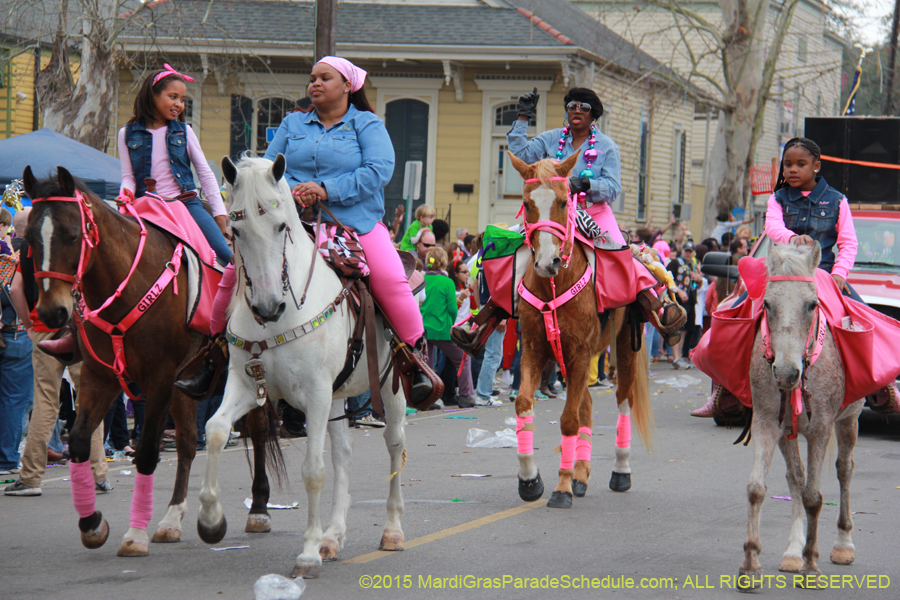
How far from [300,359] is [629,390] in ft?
14.7

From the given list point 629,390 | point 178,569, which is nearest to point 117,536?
point 178,569

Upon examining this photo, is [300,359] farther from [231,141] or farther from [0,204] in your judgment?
[231,141]

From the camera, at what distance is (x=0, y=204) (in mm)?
10695

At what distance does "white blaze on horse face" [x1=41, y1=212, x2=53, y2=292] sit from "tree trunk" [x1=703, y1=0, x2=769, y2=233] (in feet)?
79.7

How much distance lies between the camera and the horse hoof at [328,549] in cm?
619

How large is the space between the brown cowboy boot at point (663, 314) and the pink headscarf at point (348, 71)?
3.39 meters

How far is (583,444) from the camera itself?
8547mm

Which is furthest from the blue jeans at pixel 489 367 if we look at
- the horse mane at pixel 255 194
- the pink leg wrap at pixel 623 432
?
the horse mane at pixel 255 194

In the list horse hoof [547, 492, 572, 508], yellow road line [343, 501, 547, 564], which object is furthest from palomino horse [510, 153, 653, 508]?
yellow road line [343, 501, 547, 564]

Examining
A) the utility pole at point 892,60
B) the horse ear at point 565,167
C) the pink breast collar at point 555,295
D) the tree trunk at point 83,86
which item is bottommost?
the pink breast collar at point 555,295

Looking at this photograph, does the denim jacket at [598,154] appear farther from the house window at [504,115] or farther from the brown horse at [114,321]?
the house window at [504,115]

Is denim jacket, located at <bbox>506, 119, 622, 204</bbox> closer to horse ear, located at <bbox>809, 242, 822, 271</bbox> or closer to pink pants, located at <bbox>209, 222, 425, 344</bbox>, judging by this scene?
pink pants, located at <bbox>209, 222, 425, 344</bbox>

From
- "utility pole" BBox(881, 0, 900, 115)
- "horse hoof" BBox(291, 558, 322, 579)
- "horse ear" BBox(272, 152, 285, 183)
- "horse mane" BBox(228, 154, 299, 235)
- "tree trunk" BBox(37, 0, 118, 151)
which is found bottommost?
"horse hoof" BBox(291, 558, 322, 579)

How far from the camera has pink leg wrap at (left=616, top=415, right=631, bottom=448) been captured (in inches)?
357
